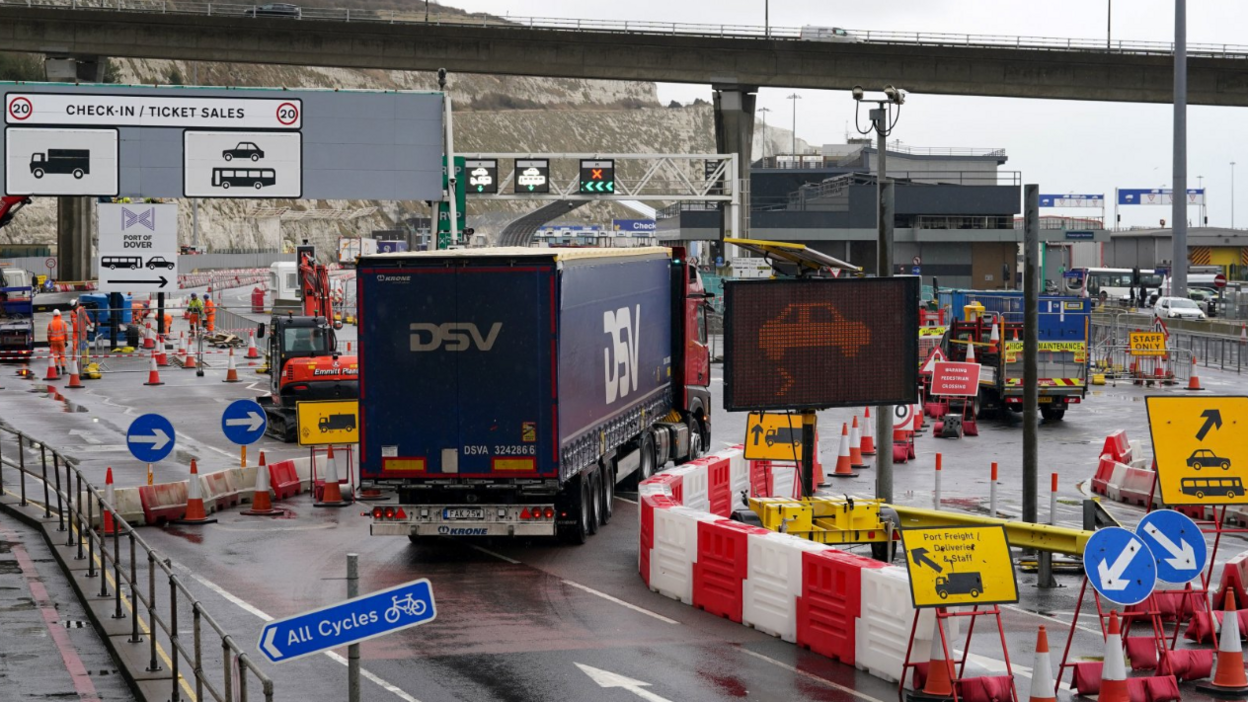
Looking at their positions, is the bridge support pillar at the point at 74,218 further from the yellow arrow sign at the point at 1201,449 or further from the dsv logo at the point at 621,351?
the yellow arrow sign at the point at 1201,449

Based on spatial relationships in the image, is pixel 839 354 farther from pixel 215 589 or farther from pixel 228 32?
pixel 228 32

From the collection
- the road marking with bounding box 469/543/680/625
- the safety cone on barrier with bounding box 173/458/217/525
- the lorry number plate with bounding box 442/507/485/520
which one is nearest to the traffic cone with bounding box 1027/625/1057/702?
the road marking with bounding box 469/543/680/625

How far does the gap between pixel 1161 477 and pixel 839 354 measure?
159 inches

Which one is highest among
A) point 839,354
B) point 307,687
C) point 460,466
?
point 839,354

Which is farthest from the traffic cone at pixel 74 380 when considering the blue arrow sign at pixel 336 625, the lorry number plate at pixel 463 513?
the blue arrow sign at pixel 336 625

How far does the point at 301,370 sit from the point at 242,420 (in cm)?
1091

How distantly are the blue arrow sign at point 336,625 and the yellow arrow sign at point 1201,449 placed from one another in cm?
1015

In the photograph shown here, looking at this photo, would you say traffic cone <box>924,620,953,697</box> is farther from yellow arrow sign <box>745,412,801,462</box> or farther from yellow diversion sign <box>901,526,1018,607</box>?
yellow arrow sign <box>745,412,801,462</box>

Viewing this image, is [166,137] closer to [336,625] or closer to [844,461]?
[844,461]

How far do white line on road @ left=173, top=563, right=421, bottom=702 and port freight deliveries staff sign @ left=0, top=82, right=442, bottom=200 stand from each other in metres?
16.7

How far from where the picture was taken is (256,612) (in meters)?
16.9

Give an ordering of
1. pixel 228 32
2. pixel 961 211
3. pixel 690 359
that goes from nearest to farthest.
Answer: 1. pixel 690 359
2. pixel 228 32
3. pixel 961 211

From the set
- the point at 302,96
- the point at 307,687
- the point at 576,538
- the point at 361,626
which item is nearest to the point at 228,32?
the point at 302,96

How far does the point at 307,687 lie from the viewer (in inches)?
A: 550
